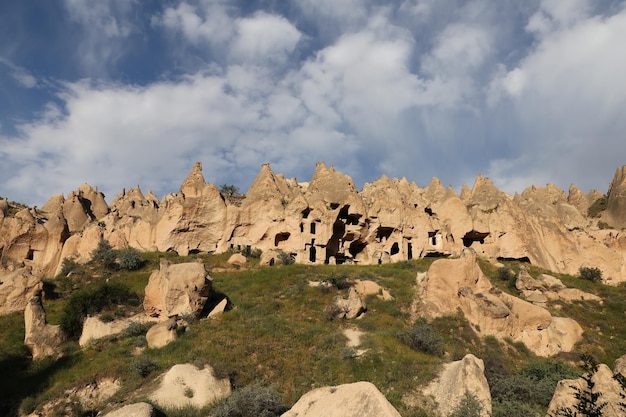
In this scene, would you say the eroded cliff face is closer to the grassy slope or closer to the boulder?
the grassy slope

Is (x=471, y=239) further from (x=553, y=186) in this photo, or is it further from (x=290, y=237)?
(x=553, y=186)

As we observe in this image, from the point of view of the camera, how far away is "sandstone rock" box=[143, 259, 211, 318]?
22.9 m

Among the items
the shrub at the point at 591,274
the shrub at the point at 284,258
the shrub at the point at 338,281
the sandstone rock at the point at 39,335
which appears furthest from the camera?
the shrub at the point at 591,274

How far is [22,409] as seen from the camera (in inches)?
623

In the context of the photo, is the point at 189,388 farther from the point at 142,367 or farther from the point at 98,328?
the point at 98,328

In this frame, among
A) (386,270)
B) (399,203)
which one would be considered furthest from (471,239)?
Result: (386,270)

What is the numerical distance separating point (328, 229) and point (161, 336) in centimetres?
2435

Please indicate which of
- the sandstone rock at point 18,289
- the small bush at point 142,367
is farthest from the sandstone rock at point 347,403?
the sandstone rock at point 18,289

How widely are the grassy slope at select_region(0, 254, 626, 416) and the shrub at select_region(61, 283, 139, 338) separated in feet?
4.36

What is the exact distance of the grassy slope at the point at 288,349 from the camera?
665 inches

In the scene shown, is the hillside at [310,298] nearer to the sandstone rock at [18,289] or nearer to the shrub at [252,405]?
the sandstone rock at [18,289]

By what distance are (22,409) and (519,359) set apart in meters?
20.6

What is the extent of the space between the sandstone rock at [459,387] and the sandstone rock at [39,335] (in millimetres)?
16668

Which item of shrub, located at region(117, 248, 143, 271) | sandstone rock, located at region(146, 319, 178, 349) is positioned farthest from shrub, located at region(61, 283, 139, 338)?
shrub, located at region(117, 248, 143, 271)
